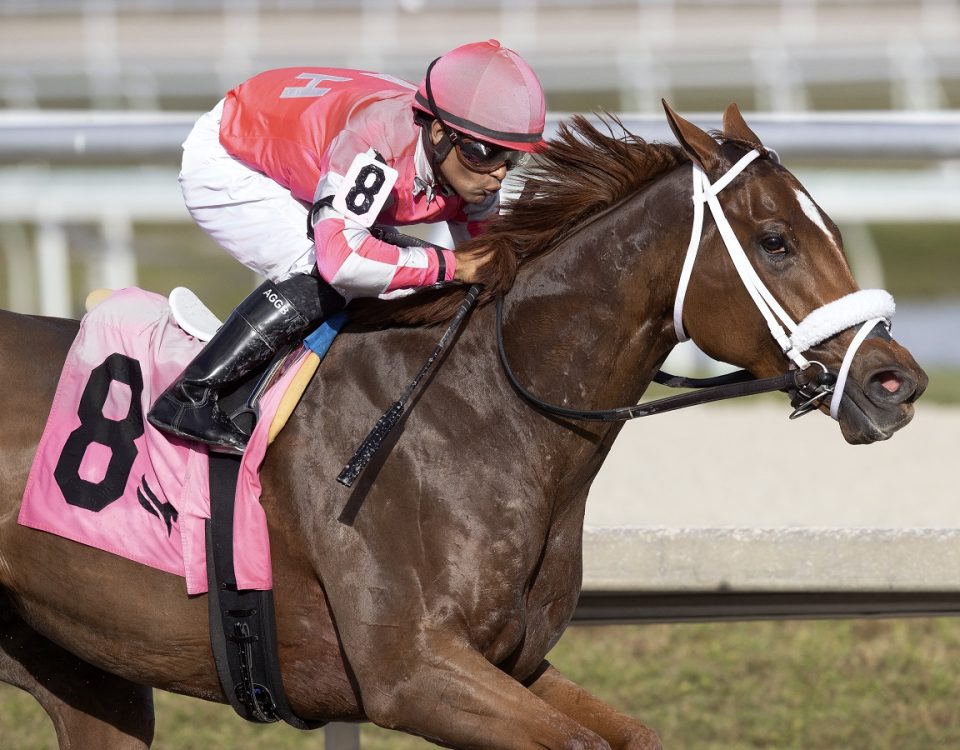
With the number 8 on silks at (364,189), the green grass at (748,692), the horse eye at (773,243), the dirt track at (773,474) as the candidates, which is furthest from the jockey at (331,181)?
the green grass at (748,692)

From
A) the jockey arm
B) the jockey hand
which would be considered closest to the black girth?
the jockey arm

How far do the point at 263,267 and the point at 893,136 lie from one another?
210 cm

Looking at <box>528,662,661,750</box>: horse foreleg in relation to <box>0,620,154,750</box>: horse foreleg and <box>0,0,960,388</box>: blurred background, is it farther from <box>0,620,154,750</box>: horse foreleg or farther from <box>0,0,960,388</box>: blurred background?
Result: <box>0,0,960,388</box>: blurred background

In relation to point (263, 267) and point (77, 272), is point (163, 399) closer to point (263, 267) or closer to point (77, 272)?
point (263, 267)

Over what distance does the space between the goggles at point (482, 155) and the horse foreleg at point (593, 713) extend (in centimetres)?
111

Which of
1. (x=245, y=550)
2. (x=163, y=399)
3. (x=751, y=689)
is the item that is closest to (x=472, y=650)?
(x=245, y=550)

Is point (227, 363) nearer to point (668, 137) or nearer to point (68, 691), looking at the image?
point (68, 691)

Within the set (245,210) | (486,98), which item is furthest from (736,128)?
(245,210)

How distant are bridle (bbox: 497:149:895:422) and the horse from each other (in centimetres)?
2

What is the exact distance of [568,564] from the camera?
305 cm

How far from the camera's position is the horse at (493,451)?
282 cm

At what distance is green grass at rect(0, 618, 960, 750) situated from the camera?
14.5 feet

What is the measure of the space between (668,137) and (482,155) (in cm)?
138

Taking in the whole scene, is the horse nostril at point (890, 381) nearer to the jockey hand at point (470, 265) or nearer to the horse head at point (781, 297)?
the horse head at point (781, 297)
